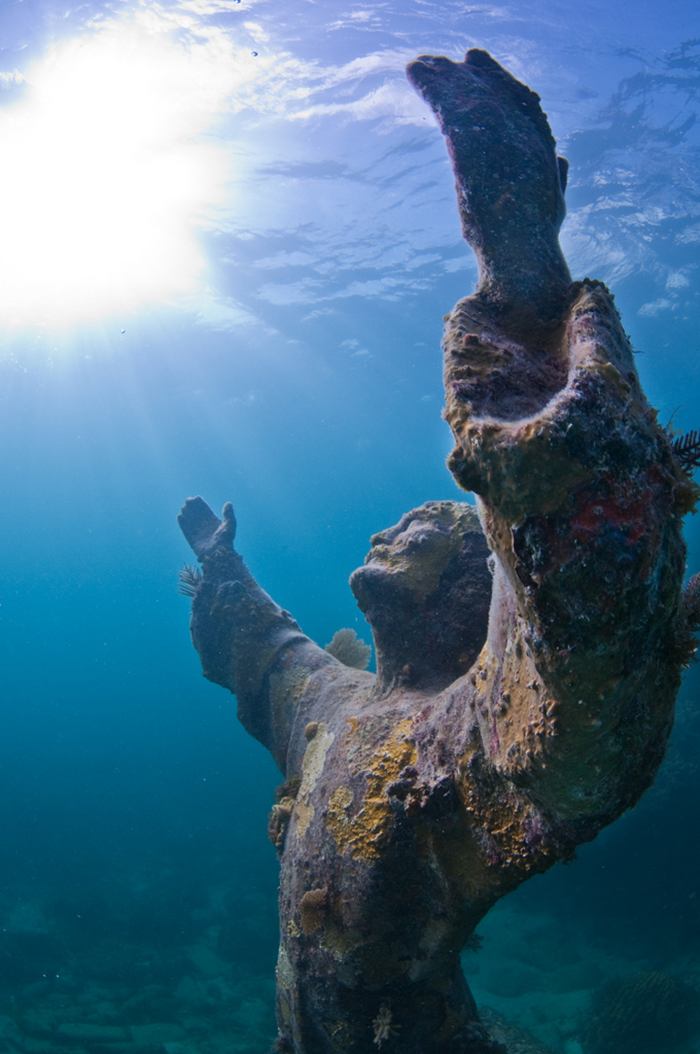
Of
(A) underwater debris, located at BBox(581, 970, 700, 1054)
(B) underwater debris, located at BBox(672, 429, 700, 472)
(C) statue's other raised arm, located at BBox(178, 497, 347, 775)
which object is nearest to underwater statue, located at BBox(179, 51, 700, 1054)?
(B) underwater debris, located at BBox(672, 429, 700, 472)

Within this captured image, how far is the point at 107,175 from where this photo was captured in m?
19.4

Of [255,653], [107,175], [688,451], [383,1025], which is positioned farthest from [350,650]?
[107,175]

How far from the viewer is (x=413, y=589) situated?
13.5ft

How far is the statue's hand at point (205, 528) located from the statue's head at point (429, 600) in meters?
3.51

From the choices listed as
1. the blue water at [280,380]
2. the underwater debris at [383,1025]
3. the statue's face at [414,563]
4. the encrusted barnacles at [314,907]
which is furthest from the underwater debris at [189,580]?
the blue water at [280,380]

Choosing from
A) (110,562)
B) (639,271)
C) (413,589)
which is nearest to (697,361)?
(639,271)

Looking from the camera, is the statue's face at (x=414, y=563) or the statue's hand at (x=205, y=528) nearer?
the statue's face at (x=414, y=563)

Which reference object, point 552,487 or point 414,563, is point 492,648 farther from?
point 414,563

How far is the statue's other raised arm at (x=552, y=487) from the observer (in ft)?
5.01

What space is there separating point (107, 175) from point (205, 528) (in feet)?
57.3

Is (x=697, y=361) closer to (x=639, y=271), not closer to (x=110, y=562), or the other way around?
(x=639, y=271)

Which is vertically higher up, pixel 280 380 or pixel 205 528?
pixel 280 380

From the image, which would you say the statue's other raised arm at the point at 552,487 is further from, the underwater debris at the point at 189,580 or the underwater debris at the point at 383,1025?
the underwater debris at the point at 189,580

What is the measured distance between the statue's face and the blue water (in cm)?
190
